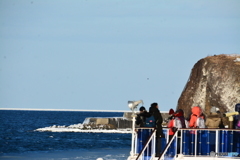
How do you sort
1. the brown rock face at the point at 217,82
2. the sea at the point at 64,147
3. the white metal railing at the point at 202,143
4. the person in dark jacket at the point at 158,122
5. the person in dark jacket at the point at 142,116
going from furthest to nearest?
the brown rock face at the point at 217,82 < the sea at the point at 64,147 < the person in dark jacket at the point at 142,116 < the person in dark jacket at the point at 158,122 < the white metal railing at the point at 202,143

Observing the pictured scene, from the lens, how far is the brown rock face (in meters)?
49.1

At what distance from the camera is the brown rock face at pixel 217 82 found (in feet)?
161

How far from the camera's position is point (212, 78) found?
50688mm

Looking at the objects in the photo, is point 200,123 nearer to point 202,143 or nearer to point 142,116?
point 202,143

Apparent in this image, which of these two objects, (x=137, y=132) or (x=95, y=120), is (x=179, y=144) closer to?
(x=137, y=132)

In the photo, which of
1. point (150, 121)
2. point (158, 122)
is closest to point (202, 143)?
point (158, 122)

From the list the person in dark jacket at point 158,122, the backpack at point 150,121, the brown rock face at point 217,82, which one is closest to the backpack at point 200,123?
the person in dark jacket at point 158,122

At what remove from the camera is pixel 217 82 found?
50375 millimetres

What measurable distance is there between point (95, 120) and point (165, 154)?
257 ft

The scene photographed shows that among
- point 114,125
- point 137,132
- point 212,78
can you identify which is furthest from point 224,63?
point 114,125

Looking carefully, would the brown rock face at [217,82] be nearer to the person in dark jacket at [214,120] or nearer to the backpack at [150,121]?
the backpack at [150,121]

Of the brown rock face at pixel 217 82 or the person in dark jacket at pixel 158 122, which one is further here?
the brown rock face at pixel 217 82

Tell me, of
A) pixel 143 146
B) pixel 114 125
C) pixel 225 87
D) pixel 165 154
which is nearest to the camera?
pixel 165 154

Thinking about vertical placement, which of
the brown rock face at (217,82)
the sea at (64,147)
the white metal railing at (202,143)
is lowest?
the sea at (64,147)
